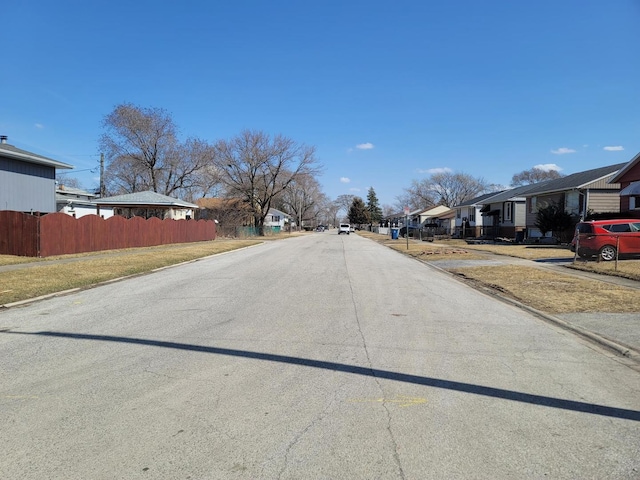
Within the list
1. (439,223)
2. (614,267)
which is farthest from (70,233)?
(439,223)

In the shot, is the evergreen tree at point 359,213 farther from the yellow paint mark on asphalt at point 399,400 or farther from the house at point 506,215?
the yellow paint mark on asphalt at point 399,400

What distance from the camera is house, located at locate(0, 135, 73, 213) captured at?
24328mm

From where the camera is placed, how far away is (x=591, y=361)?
582 cm

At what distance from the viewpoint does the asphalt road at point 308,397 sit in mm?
3283

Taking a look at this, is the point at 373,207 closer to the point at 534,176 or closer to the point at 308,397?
the point at 534,176

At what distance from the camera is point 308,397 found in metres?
4.44

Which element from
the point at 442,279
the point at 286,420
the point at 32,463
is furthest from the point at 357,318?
the point at 442,279

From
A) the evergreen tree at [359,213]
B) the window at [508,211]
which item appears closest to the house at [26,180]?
the window at [508,211]

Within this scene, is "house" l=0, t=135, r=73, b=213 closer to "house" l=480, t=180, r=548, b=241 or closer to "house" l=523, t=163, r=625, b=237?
"house" l=523, t=163, r=625, b=237

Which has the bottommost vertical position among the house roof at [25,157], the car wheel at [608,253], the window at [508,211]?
the car wheel at [608,253]

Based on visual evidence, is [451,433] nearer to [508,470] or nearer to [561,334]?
[508,470]

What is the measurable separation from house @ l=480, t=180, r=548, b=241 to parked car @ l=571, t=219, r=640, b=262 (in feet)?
57.0

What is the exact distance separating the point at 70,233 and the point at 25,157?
6.65 m

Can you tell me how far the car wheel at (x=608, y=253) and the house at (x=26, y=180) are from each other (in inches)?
1097
